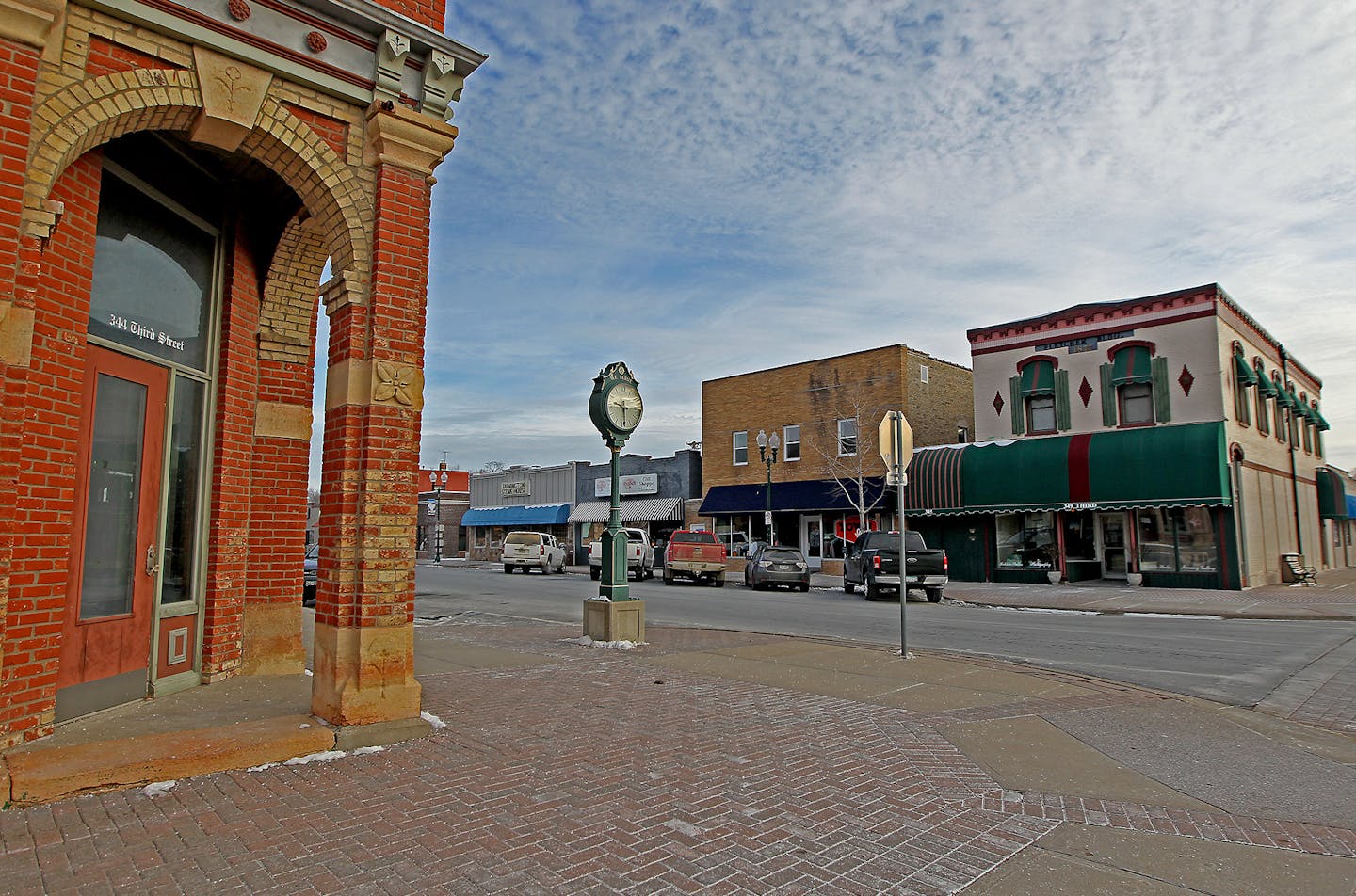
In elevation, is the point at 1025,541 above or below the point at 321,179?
below

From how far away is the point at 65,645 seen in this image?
5.58 meters

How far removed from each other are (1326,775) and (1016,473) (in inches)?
851

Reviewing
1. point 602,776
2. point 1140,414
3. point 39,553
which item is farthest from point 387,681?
point 1140,414

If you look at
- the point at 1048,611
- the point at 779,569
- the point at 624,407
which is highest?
the point at 624,407

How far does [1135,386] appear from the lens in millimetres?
25594

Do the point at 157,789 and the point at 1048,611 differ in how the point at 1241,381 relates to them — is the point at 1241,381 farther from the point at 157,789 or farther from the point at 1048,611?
the point at 157,789

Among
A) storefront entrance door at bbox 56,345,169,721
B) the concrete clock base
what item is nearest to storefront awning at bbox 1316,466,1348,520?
the concrete clock base

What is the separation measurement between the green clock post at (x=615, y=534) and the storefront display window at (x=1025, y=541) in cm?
1937

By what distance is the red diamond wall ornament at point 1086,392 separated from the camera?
86.1ft

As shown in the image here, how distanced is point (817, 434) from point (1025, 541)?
8.70 m

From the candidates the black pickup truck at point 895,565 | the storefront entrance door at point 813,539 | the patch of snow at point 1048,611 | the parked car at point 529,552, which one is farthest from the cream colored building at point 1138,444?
the parked car at point 529,552

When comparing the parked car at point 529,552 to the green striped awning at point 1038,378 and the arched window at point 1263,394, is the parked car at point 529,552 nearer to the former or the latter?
the green striped awning at point 1038,378

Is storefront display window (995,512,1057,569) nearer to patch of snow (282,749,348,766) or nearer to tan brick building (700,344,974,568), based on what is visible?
tan brick building (700,344,974,568)

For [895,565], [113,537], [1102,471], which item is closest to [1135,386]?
[1102,471]
